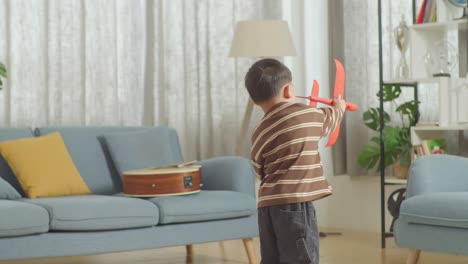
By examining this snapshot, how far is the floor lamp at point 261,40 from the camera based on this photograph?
5266 millimetres

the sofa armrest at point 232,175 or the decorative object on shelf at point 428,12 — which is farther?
the decorative object on shelf at point 428,12

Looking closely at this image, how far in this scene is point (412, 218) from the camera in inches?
148

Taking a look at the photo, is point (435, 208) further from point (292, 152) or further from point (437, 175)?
point (292, 152)

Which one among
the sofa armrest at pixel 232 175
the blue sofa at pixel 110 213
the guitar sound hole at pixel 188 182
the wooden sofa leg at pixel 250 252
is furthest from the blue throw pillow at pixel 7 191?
the wooden sofa leg at pixel 250 252

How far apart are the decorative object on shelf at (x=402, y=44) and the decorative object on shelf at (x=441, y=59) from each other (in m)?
0.20

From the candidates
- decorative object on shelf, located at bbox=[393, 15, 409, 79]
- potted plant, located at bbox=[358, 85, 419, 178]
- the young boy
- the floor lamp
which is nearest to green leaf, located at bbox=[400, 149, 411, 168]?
potted plant, located at bbox=[358, 85, 419, 178]

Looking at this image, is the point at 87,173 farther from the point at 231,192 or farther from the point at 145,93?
the point at 145,93

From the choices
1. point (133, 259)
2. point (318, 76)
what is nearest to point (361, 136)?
point (318, 76)

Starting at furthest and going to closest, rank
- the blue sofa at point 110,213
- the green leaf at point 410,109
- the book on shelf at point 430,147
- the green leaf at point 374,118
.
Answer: the green leaf at point 374,118 → the green leaf at point 410,109 → the book on shelf at point 430,147 → the blue sofa at point 110,213

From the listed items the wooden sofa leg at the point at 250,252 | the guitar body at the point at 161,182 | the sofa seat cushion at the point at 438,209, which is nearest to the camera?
the sofa seat cushion at the point at 438,209

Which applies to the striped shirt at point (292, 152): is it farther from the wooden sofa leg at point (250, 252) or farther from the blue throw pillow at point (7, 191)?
the blue throw pillow at point (7, 191)

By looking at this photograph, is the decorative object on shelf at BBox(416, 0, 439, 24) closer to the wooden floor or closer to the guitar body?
the wooden floor

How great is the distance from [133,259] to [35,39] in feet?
4.91

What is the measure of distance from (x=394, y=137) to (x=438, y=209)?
5.39 ft
